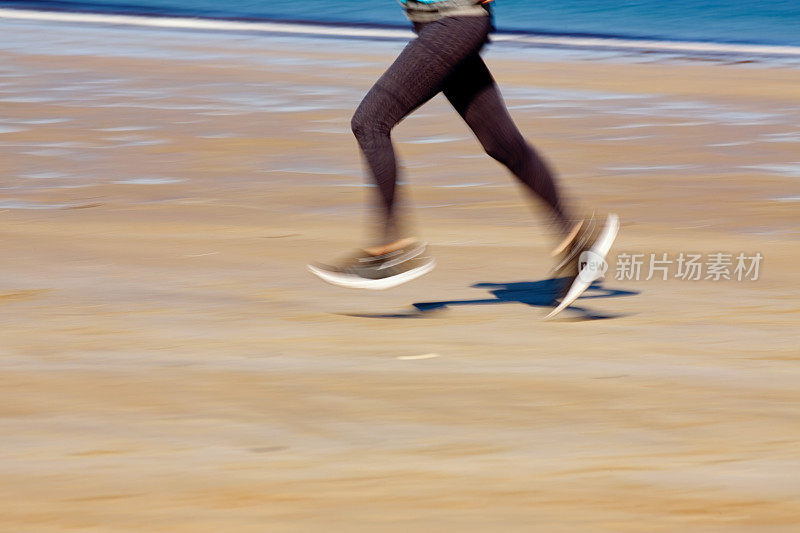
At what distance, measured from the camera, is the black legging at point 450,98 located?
4758mm

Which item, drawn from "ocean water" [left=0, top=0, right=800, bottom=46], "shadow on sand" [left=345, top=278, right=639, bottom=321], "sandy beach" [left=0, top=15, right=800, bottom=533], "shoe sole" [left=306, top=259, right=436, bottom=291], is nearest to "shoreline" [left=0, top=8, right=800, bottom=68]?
"ocean water" [left=0, top=0, right=800, bottom=46]

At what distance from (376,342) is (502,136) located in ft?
2.76

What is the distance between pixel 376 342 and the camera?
4.61m

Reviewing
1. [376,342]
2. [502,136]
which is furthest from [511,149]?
[376,342]

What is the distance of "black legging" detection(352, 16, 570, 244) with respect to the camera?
187 inches

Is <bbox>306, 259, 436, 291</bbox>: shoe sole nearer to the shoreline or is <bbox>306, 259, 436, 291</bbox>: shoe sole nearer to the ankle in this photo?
the ankle

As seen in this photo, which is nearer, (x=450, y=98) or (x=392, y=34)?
(x=450, y=98)

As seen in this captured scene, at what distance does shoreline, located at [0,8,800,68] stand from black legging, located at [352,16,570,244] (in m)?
11.4

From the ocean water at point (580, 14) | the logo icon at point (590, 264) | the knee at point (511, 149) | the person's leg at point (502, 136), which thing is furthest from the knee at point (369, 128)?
the ocean water at point (580, 14)

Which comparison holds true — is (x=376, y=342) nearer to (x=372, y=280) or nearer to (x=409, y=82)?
(x=372, y=280)

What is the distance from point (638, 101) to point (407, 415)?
8405 millimetres

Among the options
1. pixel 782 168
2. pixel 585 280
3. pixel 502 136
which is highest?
pixel 782 168

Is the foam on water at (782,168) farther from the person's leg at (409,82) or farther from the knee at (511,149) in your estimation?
the person's leg at (409,82)

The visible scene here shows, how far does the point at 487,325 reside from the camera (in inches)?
192
